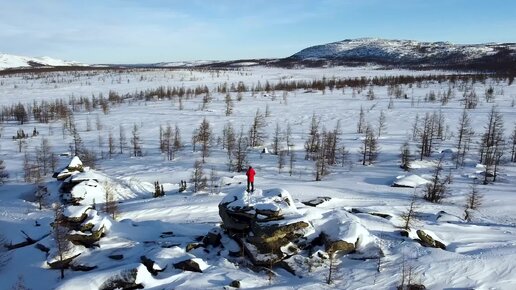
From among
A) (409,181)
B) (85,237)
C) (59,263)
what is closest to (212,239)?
(85,237)

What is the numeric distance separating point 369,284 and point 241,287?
5463 mm

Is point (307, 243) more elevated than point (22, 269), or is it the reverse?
point (307, 243)

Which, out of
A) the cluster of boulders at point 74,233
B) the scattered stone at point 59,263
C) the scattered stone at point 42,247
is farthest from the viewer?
the scattered stone at point 42,247

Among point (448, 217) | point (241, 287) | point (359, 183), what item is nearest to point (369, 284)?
point (241, 287)

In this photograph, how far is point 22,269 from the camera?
71.5 ft

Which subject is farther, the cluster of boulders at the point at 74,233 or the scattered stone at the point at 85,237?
the scattered stone at the point at 85,237

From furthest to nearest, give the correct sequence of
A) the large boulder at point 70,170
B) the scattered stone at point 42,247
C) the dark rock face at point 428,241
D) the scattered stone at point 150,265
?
1. the large boulder at point 70,170
2. the scattered stone at point 42,247
3. the dark rock face at point 428,241
4. the scattered stone at point 150,265

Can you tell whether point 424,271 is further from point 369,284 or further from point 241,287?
point 241,287

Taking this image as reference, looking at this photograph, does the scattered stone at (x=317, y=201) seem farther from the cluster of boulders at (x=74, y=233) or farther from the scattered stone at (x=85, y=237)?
the scattered stone at (x=85, y=237)

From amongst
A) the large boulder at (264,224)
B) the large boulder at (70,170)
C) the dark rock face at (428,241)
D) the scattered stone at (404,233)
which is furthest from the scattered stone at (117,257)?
the large boulder at (70,170)

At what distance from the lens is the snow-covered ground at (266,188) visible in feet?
63.3

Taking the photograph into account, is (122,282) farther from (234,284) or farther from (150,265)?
(234,284)

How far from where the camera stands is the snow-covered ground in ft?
63.3

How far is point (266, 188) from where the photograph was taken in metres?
34.3
